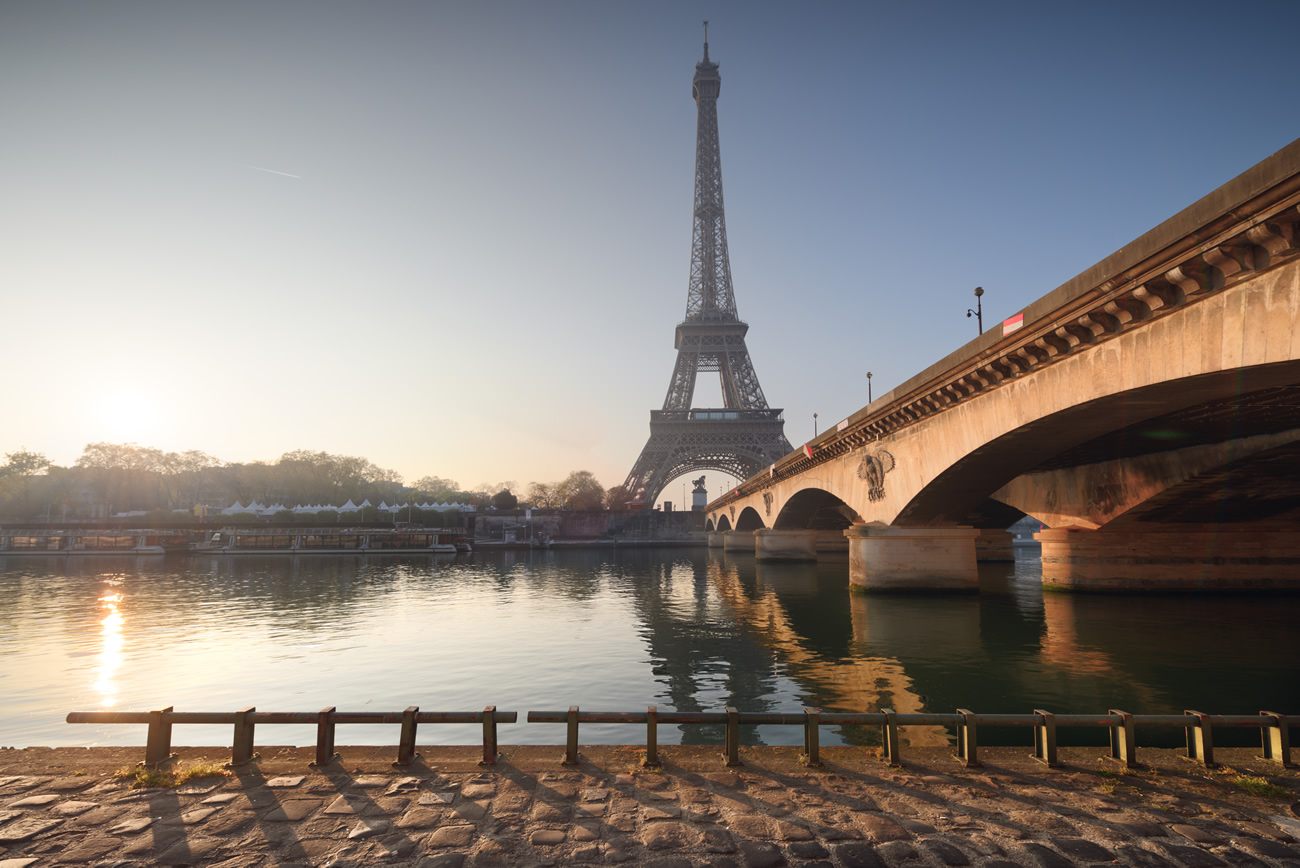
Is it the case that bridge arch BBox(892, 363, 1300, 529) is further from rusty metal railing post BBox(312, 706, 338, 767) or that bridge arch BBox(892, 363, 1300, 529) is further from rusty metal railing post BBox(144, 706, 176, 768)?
rusty metal railing post BBox(144, 706, 176, 768)

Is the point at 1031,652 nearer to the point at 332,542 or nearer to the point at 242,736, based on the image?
the point at 242,736

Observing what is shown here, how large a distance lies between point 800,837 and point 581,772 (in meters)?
2.56

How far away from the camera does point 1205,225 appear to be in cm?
959

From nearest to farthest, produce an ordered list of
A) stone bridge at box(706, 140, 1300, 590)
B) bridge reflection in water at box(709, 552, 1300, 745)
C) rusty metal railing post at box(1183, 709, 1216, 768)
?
rusty metal railing post at box(1183, 709, 1216, 768) → stone bridge at box(706, 140, 1300, 590) → bridge reflection in water at box(709, 552, 1300, 745)

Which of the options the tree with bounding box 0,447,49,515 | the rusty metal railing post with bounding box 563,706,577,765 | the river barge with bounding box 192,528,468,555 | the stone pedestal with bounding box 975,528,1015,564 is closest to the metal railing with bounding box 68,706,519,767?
the rusty metal railing post with bounding box 563,706,577,765

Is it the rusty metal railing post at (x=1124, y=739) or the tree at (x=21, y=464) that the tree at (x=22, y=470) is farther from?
the rusty metal railing post at (x=1124, y=739)

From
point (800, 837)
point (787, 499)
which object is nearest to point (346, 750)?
point (800, 837)

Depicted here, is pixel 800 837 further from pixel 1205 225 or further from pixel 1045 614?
pixel 1045 614

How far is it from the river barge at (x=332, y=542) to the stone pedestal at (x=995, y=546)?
55.5 m

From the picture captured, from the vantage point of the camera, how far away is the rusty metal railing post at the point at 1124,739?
7039 millimetres

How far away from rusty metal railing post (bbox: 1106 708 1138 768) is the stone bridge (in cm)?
550

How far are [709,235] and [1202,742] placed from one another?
4441 inches

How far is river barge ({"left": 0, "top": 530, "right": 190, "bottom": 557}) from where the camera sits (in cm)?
7269

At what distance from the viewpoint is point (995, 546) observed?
5209 cm
